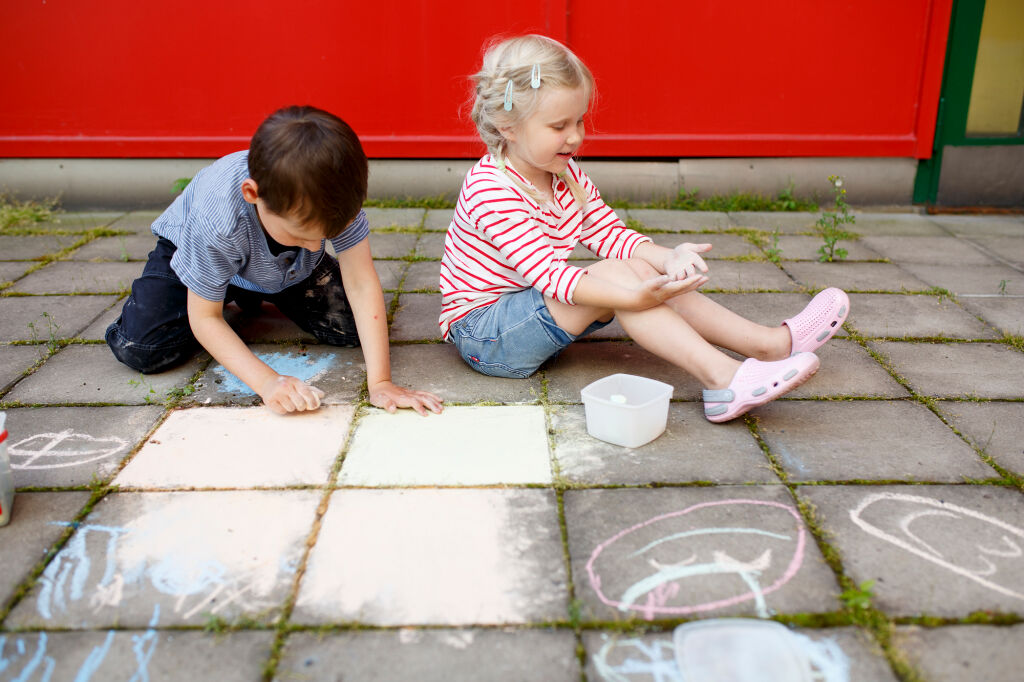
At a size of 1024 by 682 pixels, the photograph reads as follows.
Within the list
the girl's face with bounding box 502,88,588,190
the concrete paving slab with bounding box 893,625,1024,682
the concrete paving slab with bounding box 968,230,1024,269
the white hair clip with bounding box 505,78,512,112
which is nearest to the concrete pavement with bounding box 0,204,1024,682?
the concrete paving slab with bounding box 893,625,1024,682

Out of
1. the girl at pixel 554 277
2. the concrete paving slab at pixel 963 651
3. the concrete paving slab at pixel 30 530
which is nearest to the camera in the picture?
the concrete paving slab at pixel 963 651

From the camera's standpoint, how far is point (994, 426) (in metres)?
2.26

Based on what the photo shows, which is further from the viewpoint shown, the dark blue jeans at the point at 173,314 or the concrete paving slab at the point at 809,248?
the concrete paving slab at the point at 809,248

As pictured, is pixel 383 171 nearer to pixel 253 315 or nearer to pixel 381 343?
pixel 253 315

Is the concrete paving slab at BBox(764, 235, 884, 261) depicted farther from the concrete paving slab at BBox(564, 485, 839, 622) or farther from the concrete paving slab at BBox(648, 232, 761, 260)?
the concrete paving slab at BBox(564, 485, 839, 622)

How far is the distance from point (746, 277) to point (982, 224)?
1.82 metres

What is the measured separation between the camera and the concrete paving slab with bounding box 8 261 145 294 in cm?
341

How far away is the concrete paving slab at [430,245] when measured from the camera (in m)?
3.87

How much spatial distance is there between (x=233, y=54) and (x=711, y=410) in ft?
11.4

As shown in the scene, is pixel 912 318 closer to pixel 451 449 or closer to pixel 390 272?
pixel 451 449

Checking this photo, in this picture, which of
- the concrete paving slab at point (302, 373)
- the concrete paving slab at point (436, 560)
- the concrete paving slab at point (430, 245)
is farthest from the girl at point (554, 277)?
the concrete paving slab at point (430, 245)

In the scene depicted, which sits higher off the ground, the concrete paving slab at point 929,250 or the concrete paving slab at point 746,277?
the concrete paving slab at point 929,250

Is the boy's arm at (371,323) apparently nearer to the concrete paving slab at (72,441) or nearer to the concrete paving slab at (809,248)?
the concrete paving slab at (72,441)

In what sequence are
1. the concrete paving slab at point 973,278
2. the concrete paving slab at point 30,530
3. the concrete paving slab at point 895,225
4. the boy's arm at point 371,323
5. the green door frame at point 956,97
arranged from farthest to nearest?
1. the green door frame at point 956,97
2. the concrete paving slab at point 895,225
3. the concrete paving slab at point 973,278
4. the boy's arm at point 371,323
5. the concrete paving slab at point 30,530
